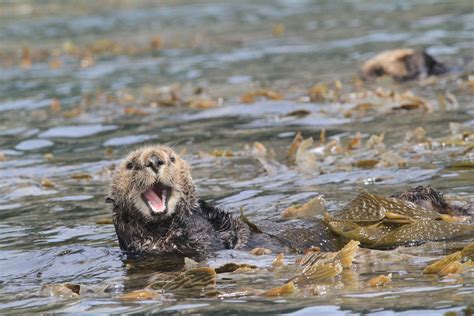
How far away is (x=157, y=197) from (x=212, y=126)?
4.50m

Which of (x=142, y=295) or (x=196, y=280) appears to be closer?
(x=142, y=295)

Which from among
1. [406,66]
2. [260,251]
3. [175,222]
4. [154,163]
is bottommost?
[260,251]

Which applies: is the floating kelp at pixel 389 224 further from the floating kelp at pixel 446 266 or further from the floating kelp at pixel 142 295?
the floating kelp at pixel 142 295

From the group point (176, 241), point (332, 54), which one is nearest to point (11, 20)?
point (332, 54)

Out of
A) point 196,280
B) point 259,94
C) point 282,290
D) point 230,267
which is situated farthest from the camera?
point 259,94

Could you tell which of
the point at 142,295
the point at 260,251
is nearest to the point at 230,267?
the point at 260,251

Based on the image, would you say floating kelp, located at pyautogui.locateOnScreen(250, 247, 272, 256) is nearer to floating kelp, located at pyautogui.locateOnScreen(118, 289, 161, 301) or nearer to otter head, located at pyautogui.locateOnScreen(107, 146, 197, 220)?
otter head, located at pyautogui.locateOnScreen(107, 146, 197, 220)

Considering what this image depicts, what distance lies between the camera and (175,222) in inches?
205

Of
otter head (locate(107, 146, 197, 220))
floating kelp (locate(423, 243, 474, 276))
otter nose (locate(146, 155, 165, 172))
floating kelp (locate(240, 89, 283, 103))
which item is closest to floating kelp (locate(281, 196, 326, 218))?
otter head (locate(107, 146, 197, 220))

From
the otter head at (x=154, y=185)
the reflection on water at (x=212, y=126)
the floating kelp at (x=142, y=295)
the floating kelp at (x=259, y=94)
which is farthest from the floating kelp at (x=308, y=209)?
the floating kelp at (x=259, y=94)

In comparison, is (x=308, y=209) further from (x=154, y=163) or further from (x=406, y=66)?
(x=406, y=66)

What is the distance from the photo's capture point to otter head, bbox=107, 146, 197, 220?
5.02m

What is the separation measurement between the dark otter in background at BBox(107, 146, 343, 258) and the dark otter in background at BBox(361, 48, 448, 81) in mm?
6403

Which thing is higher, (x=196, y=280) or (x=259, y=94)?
(x=259, y=94)
